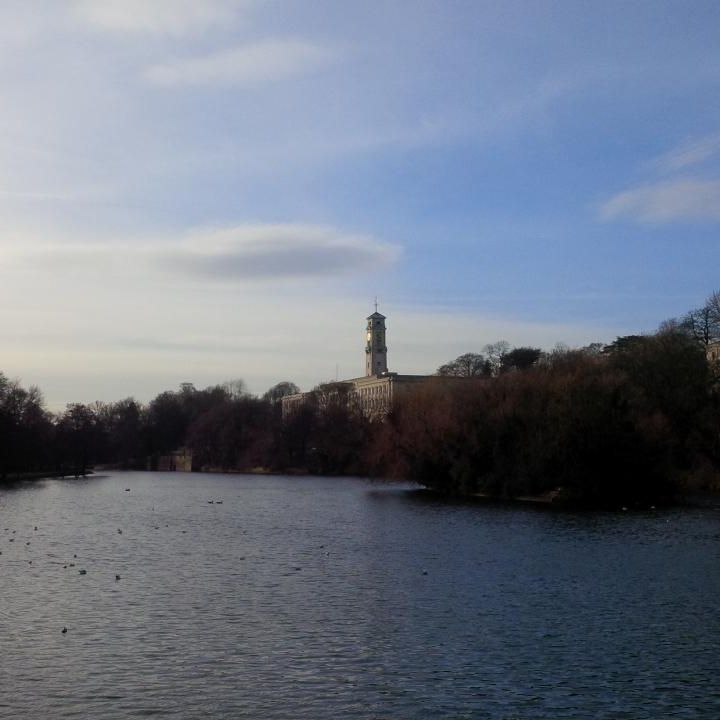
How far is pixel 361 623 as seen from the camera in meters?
23.4

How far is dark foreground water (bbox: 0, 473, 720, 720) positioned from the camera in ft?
56.4

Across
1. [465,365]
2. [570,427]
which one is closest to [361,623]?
[570,427]

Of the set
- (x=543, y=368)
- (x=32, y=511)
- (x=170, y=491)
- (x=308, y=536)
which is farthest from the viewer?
(x=170, y=491)

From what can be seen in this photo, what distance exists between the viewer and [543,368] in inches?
2931

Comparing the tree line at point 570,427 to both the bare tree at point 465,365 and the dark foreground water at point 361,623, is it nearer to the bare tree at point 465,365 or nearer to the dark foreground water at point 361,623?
the dark foreground water at point 361,623

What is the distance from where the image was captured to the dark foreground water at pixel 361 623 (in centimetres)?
1719

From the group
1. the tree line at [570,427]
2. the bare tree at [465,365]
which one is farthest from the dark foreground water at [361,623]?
the bare tree at [465,365]

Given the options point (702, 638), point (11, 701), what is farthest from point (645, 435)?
point (11, 701)

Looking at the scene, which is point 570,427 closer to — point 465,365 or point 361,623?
point 361,623

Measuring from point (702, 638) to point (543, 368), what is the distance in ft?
174

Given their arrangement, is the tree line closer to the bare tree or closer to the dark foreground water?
the dark foreground water

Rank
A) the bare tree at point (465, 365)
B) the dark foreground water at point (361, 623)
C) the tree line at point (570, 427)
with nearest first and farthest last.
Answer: the dark foreground water at point (361, 623) → the tree line at point (570, 427) → the bare tree at point (465, 365)

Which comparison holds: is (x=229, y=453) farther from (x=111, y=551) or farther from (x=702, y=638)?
(x=702, y=638)

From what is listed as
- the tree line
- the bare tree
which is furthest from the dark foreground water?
the bare tree
